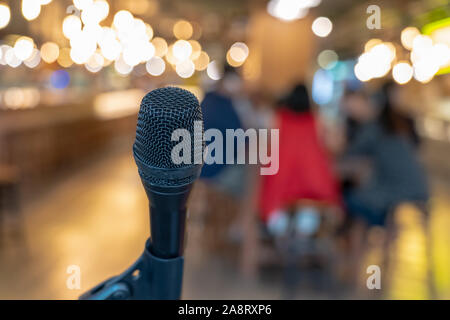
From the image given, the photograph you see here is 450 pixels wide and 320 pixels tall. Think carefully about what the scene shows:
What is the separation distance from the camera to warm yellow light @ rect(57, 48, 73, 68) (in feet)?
23.7

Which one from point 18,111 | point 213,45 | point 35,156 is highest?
point 213,45

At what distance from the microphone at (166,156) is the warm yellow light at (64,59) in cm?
702

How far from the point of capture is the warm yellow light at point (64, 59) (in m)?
7.21

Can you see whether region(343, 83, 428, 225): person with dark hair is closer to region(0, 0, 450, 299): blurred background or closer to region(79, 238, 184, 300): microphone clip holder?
region(0, 0, 450, 299): blurred background

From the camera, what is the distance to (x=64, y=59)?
7977mm

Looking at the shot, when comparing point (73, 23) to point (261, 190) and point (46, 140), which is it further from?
point (46, 140)

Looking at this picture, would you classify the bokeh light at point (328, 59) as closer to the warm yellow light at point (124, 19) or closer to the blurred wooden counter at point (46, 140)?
the blurred wooden counter at point (46, 140)

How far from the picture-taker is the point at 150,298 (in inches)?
22.4

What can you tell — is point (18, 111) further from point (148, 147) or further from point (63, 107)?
point (148, 147)

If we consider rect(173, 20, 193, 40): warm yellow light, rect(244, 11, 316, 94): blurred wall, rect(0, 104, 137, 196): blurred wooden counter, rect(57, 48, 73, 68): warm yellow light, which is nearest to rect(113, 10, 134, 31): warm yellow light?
rect(0, 104, 137, 196): blurred wooden counter

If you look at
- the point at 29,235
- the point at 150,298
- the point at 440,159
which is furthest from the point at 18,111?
the point at 440,159

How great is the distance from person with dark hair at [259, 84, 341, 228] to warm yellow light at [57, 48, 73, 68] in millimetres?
5363

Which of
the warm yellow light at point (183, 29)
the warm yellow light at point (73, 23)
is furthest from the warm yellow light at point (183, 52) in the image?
the warm yellow light at point (73, 23)
